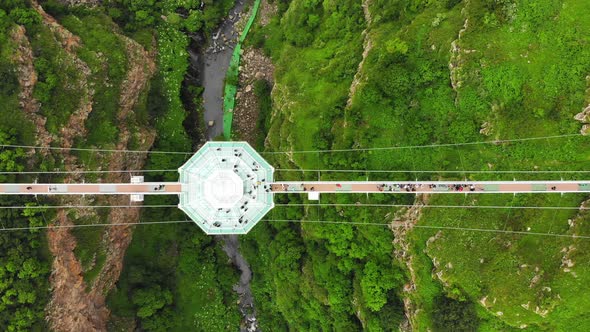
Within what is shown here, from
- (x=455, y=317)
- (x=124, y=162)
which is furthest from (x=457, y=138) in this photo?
(x=124, y=162)

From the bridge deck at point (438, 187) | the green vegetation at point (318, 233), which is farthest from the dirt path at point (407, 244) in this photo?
the bridge deck at point (438, 187)

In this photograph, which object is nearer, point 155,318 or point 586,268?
point 586,268

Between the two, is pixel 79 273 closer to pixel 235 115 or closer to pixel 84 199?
pixel 84 199

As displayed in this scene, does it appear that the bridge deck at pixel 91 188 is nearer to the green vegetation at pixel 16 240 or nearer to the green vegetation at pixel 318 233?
the green vegetation at pixel 16 240

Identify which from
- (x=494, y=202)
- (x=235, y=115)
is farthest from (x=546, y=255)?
(x=235, y=115)

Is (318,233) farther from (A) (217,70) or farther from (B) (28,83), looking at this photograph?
(B) (28,83)
